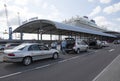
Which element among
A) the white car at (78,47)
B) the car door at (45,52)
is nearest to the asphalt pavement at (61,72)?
the car door at (45,52)

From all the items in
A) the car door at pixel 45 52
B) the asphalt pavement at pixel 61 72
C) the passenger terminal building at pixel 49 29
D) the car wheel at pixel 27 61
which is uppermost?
the passenger terminal building at pixel 49 29

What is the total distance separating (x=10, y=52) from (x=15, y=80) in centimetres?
404

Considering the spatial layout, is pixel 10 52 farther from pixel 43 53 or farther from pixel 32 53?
pixel 43 53

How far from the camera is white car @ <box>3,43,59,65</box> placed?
34.4ft

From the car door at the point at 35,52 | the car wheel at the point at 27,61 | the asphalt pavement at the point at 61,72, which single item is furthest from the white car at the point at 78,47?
the car wheel at the point at 27,61

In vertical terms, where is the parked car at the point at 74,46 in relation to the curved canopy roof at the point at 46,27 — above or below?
below

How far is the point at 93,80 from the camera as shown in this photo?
6734 millimetres

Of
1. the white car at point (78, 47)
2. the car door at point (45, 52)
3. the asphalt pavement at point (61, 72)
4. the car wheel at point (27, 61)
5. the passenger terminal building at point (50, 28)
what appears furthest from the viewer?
the passenger terminal building at point (50, 28)

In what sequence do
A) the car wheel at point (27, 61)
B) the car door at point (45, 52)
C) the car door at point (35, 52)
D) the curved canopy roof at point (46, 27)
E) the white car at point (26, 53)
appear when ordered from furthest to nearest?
the curved canopy roof at point (46, 27), the car door at point (45, 52), the car door at point (35, 52), the car wheel at point (27, 61), the white car at point (26, 53)

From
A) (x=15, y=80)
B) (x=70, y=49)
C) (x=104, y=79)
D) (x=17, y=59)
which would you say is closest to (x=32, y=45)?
(x=17, y=59)

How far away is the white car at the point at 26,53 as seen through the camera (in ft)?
34.4

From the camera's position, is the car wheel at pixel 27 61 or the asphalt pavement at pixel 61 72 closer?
the asphalt pavement at pixel 61 72

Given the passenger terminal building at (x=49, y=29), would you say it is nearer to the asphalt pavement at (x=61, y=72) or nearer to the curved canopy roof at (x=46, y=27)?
the curved canopy roof at (x=46, y=27)

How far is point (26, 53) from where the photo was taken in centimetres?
1120
